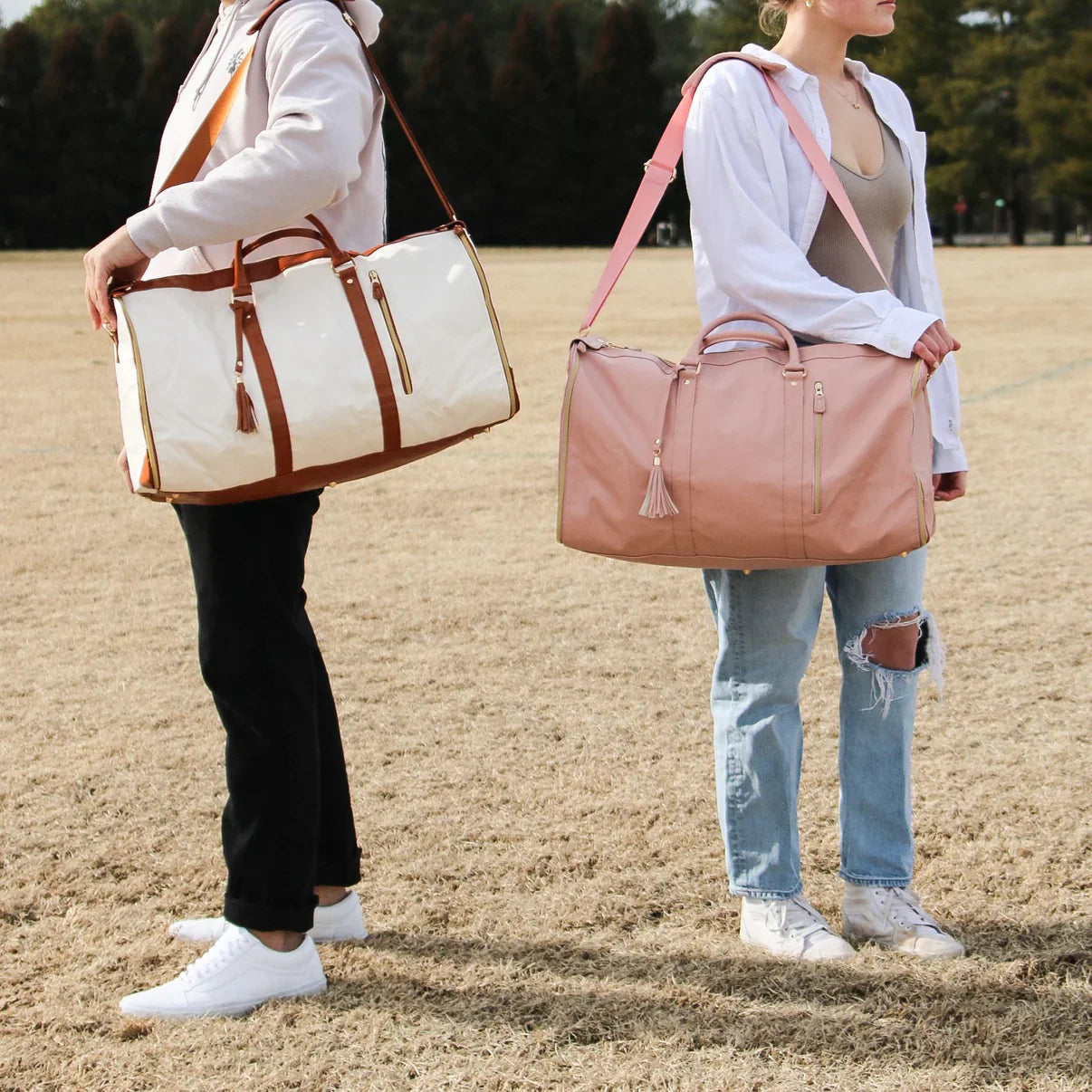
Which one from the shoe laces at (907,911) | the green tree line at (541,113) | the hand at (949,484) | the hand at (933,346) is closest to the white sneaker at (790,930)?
the shoe laces at (907,911)

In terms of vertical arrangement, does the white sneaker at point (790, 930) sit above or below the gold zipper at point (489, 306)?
below


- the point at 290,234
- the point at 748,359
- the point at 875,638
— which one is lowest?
the point at 875,638

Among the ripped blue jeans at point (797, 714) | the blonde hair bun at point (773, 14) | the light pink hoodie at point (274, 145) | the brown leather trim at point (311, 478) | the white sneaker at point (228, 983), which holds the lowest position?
the white sneaker at point (228, 983)

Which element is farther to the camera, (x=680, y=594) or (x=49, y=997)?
(x=680, y=594)

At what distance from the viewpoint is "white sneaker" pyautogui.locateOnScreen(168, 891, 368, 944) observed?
2711 mm

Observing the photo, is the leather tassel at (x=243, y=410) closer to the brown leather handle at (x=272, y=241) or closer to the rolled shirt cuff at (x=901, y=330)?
the brown leather handle at (x=272, y=241)

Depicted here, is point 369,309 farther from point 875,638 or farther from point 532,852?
point 532,852

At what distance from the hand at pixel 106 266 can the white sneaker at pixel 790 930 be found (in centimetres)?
153

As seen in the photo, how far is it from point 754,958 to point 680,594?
8.81 feet

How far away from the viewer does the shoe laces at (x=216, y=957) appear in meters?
2.45

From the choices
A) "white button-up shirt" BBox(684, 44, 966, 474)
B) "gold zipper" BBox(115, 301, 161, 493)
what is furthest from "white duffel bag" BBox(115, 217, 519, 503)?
"white button-up shirt" BBox(684, 44, 966, 474)

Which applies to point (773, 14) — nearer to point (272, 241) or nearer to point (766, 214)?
point (766, 214)

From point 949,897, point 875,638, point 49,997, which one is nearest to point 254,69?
point 875,638

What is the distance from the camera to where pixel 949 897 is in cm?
290
